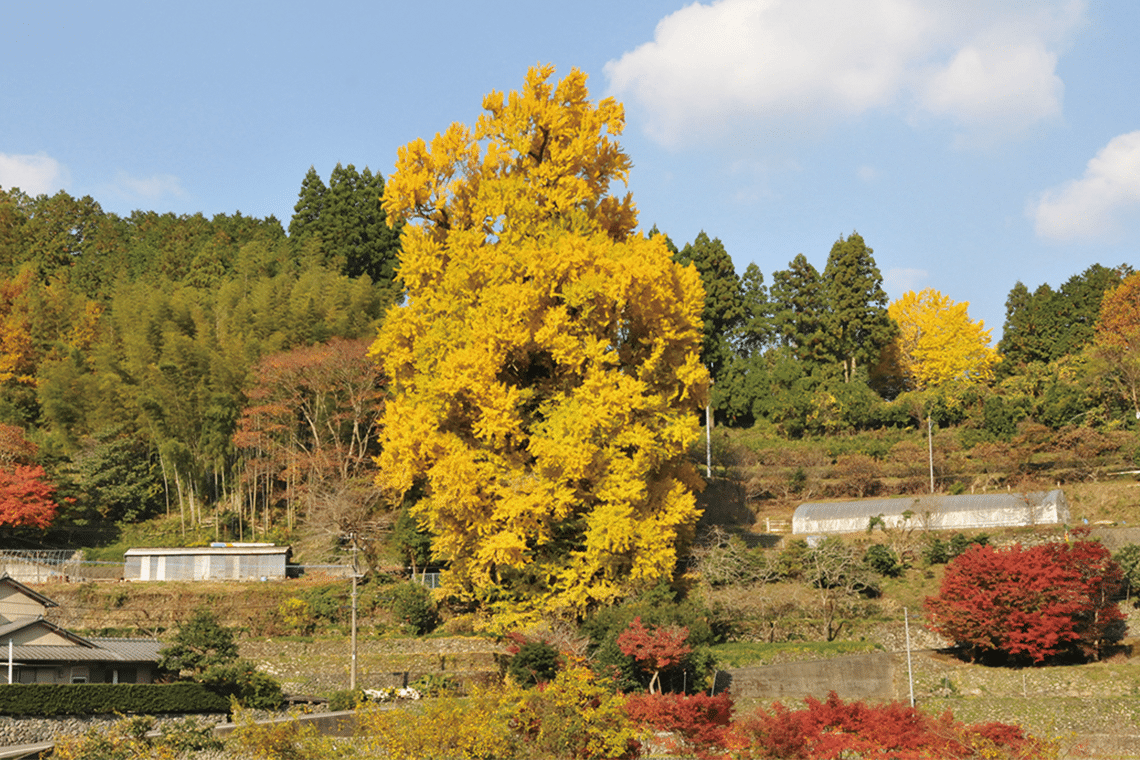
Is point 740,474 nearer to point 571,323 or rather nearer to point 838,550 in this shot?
point 838,550

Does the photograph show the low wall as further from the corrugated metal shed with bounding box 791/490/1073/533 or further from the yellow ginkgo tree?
the corrugated metal shed with bounding box 791/490/1073/533

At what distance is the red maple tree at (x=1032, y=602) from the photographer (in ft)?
68.8

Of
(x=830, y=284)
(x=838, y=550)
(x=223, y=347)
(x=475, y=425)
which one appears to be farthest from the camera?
(x=830, y=284)

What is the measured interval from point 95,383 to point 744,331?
26.4 m

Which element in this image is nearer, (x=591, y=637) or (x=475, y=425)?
(x=591, y=637)

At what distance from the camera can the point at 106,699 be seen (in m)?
20.0

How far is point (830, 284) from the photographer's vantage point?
44.3 meters

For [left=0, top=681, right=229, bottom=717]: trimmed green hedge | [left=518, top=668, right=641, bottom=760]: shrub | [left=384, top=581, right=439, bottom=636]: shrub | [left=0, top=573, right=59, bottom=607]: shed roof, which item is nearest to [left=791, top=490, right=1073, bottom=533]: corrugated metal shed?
[left=384, top=581, right=439, bottom=636]: shrub

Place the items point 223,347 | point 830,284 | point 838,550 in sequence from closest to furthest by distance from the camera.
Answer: point 838,550
point 223,347
point 830,284

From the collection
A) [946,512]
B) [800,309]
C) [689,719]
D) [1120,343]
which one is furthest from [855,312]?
[689,719]

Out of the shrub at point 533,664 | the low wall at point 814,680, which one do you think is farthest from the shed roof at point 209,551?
the low wall at point 814,680

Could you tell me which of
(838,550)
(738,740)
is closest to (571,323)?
(838,550)

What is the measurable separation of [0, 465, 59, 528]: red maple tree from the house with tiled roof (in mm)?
8516

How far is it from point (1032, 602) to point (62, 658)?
19325 mm
